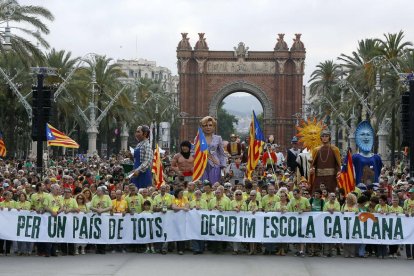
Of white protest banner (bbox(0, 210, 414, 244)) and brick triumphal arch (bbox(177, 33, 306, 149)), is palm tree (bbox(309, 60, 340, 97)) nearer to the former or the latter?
brick triumphal arch (bbox(177, 33, 306, 149))

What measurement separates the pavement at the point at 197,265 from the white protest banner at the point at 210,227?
0.37m

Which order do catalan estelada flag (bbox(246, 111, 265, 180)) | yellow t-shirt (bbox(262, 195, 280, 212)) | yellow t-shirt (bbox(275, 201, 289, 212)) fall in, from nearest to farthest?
1. yellow t-shirt (bbox(275, 201, 289, 212))
2. yellow t-shirt (bbox(262, 195, 280, 212))
3. catalan estelada flag (bbox(246, 111, 265, 180))

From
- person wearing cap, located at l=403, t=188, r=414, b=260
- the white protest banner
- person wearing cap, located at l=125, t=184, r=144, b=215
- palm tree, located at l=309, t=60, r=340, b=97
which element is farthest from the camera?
palm tree, located at l=309, t=60, r=340, b=97

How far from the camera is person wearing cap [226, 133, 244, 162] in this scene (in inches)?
1065

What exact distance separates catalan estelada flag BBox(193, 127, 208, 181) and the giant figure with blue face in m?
3.83

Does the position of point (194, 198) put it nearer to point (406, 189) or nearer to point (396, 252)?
point (396, 252)

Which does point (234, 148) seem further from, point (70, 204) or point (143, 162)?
point (70, 204)

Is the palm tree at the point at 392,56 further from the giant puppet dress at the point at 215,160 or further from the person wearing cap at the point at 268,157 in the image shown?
the giant puppet dress at the point at 215,160

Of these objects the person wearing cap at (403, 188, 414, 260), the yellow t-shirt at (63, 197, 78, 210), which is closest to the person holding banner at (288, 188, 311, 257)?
the person wearing cap at (403, 188, 414, 260)

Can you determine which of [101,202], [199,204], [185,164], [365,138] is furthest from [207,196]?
[365,138]

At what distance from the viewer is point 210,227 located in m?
16.8

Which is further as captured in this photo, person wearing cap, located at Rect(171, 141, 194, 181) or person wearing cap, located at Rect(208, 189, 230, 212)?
person wearing cap, located at Rect(171, 141, 194, 181)

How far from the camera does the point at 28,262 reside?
15438 millimetres

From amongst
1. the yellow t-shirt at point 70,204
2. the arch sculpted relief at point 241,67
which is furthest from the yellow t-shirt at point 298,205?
the arch sculpted relief at point 241,67
